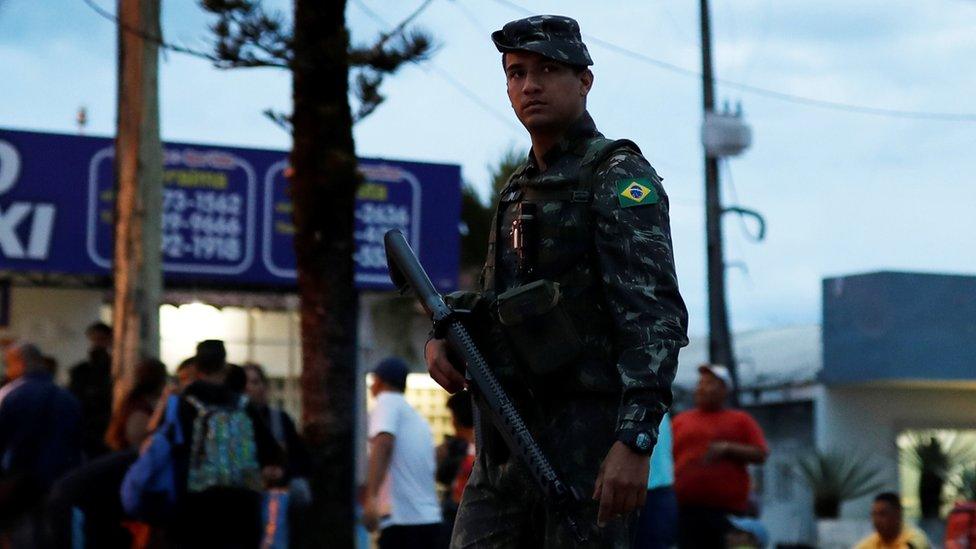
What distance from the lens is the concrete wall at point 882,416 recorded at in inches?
922

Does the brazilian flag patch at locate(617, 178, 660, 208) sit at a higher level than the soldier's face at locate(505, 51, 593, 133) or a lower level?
lower

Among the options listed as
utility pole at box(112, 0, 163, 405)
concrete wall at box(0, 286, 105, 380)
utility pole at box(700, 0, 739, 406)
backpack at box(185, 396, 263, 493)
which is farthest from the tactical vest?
utility pole at box(700, 0, 739, 406)

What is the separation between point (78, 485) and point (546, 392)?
476 cm

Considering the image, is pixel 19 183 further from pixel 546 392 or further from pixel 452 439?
pixel 546 392

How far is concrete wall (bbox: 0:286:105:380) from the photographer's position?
59.4 feet

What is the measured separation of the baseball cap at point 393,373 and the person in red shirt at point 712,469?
1.73 metres

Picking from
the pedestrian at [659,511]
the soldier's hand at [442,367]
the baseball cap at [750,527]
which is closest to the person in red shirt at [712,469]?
the baseball cap at [750,527]

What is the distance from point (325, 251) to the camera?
35.1 feet

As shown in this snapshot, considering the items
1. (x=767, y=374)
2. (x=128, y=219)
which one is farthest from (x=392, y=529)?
(x=767, y=374)

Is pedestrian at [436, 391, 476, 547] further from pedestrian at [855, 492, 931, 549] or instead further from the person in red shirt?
pedestrian at [855, 492, 931, 549]

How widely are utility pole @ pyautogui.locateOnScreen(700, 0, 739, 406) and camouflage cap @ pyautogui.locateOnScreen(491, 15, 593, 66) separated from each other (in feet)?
56.4

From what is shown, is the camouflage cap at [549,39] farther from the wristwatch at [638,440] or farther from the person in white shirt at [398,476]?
the person in white shirt at [398,476]

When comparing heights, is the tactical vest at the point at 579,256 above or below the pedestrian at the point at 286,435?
above

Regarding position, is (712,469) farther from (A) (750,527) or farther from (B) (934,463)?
(B) (934,463)
